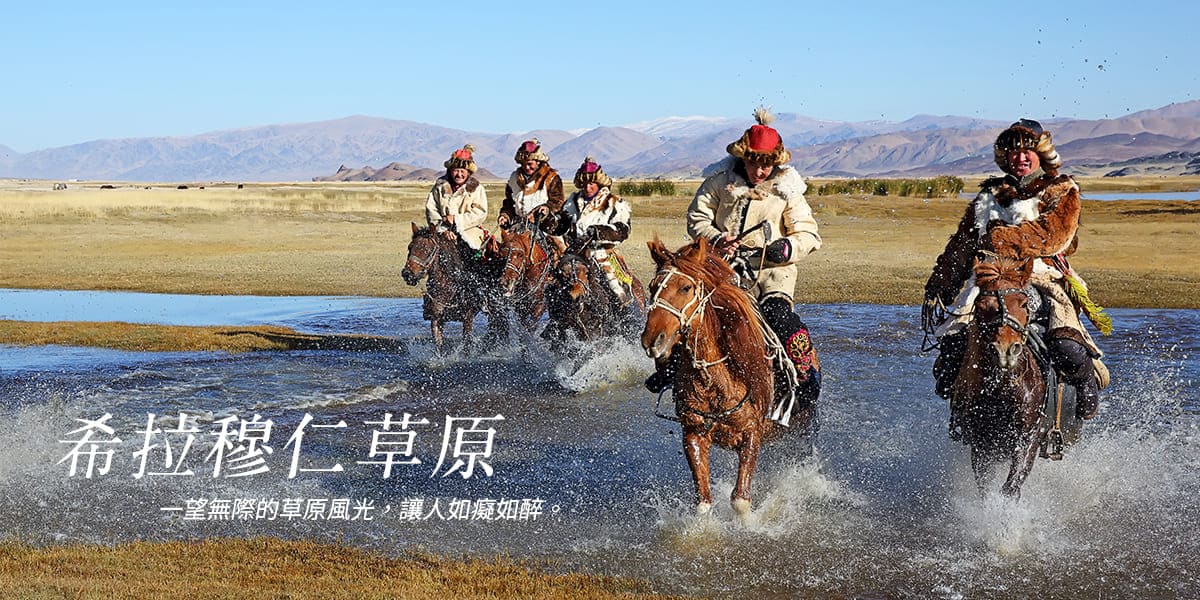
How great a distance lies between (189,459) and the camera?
32.0 ft

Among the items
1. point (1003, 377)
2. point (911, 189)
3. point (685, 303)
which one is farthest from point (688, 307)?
point (911, 189)

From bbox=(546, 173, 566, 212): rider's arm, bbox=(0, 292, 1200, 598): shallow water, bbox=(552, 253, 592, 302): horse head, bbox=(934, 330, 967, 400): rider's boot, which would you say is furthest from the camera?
bbox=(546, 173, 566, 212): rider's arm

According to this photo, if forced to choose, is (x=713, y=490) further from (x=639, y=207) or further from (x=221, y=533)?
(x=639, y=207)

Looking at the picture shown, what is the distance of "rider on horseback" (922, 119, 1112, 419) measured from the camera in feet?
24.5

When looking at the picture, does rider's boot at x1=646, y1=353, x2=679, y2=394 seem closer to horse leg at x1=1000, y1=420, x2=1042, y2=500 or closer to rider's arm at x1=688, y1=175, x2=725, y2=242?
rider's arm at x1=688, y1=175, x2=725, y2=242

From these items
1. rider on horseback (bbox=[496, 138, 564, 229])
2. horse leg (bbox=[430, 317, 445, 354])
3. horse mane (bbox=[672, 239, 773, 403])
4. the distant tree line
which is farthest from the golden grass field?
the distant tree line

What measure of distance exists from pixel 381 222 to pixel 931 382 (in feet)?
119

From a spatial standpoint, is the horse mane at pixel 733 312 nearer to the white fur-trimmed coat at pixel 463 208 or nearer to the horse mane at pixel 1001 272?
the horse mane at pixel 1001 272

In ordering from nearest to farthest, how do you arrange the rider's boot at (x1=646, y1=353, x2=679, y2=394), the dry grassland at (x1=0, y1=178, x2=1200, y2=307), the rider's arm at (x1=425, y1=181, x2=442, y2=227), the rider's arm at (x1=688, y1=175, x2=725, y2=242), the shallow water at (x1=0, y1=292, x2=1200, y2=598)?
the shallow water at (x1=0, y1=292, x2=1200, y2=598) → the rider's boot at (x1=646, y1=353, x2=679, y2=394) → the rider's arm at (x1=688, y1=175, x2=725, y2=242) → the rider's arm at (x1=425, y1=181, x2=442, y2=227) → the dry grassland at (x1=0, y1=178, x2=1200, y2=307)

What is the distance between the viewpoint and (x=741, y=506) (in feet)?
25.3

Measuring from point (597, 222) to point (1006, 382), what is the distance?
24.1 feet

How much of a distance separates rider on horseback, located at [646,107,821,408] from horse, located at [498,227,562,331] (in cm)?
574

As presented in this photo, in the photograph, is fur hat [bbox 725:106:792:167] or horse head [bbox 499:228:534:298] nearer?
fur hat [bbox 725:106:792:167]

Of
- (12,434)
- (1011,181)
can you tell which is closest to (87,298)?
(12,434)
